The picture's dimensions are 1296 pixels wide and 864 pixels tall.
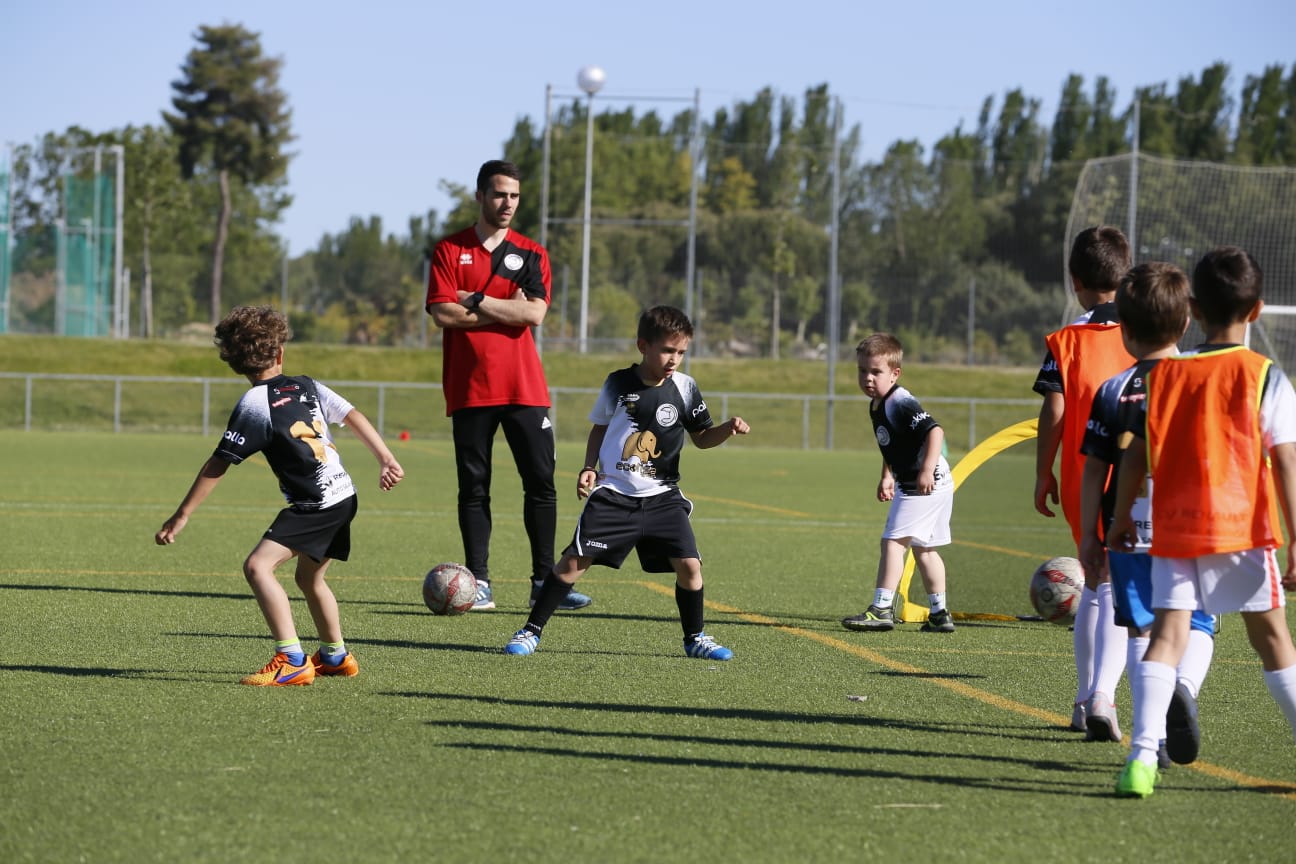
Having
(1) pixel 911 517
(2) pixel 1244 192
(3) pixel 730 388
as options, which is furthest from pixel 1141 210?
(1) pixel 911 517

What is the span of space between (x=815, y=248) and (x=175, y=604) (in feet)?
135

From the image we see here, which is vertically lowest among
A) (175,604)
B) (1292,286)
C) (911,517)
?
(175,604)

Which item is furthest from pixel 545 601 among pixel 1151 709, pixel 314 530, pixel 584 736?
pixel 1151 709

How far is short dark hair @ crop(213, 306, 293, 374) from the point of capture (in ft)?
18.6

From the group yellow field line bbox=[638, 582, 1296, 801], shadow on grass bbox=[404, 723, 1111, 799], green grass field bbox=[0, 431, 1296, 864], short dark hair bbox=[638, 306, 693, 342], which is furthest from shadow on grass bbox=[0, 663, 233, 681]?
yellow field line bbox=[638, 582, 1296, 801]

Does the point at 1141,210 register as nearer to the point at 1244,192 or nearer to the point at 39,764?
the point at 1244,192

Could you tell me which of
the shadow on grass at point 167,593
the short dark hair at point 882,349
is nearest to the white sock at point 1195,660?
the short dark hair at point 882,349

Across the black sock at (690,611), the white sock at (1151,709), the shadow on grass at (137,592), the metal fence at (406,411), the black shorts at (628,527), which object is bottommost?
the metal fence at (406,411)

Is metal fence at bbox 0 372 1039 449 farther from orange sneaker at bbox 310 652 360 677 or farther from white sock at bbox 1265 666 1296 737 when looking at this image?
white sock at bbox 1265 666 1296 737

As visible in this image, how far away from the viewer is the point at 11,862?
336 centimetres

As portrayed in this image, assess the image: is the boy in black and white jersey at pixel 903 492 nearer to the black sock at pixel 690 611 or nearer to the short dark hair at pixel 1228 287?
the black sock at pixel 690 611

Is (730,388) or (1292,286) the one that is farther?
(730,388)

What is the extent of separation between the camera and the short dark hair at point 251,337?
568 centimetres

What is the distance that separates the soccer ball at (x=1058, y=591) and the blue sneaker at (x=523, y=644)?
8.40 feet
